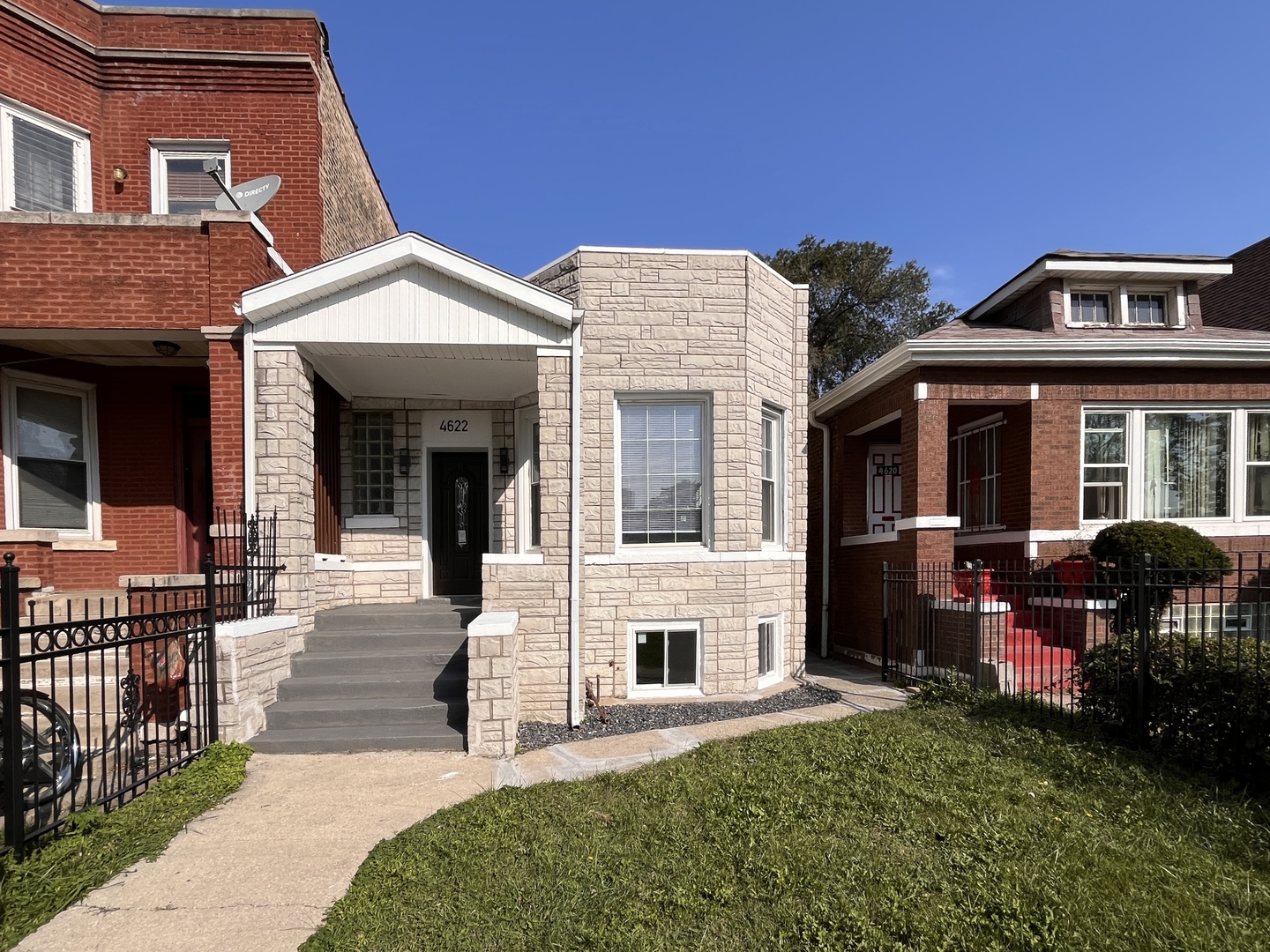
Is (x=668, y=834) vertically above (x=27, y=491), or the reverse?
(x=27, y=491)

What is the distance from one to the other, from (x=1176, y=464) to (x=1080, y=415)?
1.80 meters

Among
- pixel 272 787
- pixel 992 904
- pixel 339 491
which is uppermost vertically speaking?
pixel 339 491

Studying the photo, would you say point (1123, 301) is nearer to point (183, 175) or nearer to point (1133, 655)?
point (1133, 655)

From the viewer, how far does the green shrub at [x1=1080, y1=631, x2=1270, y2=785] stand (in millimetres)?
4566

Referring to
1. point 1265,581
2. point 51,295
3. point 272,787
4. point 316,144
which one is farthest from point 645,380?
point 1265,581

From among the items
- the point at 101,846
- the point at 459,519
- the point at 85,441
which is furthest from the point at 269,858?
the point at 85,441

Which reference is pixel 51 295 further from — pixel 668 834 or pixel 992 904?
pixel 992 904

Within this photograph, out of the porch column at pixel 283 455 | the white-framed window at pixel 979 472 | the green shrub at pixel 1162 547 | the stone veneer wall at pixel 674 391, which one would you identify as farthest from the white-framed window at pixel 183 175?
the green shrub at pixel 1162 547

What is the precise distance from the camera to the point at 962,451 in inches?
453

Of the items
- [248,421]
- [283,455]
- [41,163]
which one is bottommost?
[283,455]

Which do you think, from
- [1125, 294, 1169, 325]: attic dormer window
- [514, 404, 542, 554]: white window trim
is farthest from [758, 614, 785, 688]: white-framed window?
[1125, 294, 1169, 325]: attic dormer window

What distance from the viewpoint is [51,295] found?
277 inches

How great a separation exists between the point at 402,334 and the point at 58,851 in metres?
5.02

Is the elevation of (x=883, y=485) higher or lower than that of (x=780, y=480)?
lower
